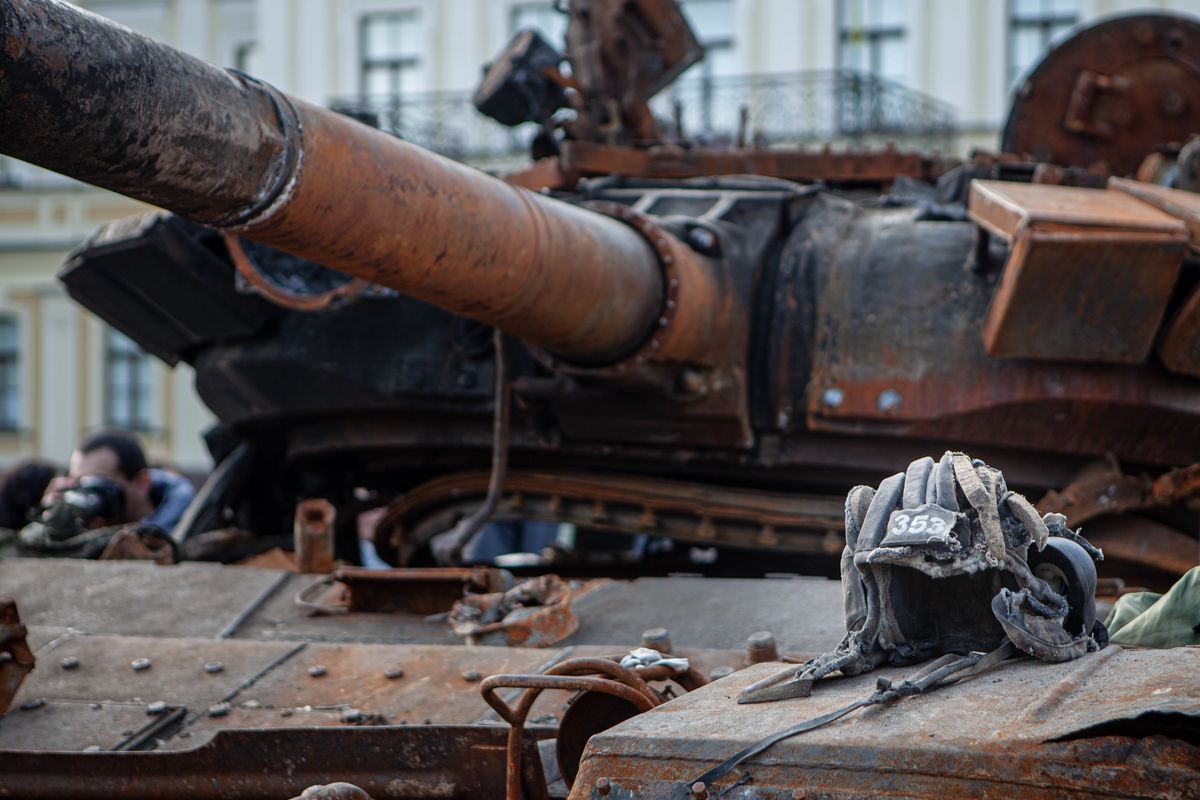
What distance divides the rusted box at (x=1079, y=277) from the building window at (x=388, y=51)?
1931 cm

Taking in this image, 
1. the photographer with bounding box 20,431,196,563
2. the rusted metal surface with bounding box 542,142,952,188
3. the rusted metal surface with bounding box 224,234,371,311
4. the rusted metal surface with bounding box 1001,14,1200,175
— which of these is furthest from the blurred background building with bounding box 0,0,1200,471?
the rusted metal surface with bounding box 224,234,371,311

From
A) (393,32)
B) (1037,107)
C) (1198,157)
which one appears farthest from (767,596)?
(393,32)

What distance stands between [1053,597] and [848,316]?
8.42 feet

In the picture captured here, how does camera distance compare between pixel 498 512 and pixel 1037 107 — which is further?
pixel 1037 107

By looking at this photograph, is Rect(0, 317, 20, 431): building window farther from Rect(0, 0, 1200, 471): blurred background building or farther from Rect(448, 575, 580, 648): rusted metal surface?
Rect(448, 575, 580, 648): rusted metal surface

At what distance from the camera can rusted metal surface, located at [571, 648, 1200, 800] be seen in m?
2.31

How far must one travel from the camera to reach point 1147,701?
2.44 metres

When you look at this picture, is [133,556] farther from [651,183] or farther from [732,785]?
[732,785]

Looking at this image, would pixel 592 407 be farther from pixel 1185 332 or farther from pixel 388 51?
pixel 388 51

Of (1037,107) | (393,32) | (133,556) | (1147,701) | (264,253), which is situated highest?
(393,32)

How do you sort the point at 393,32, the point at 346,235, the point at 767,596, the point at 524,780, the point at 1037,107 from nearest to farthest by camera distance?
the point at 524,780, the point at 346,235, the point at 767,596, the point at 1037,107, the point at 393,32

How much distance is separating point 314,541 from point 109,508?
4.78 ft

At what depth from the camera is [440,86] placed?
23.3m

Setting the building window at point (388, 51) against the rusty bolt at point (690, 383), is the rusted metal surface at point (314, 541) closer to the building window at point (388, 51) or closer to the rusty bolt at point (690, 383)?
the rusty bolt at point (690, 383)
